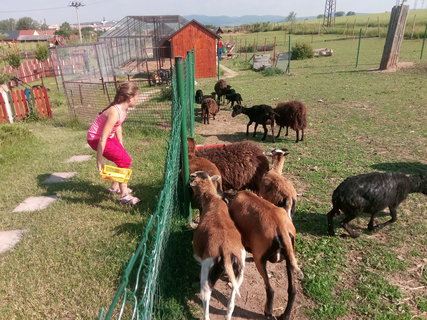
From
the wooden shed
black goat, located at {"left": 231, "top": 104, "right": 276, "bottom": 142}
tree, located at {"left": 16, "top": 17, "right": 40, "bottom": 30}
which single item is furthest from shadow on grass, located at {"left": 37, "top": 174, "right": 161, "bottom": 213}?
tree, located at {"left": 16, "top": 17, "right": 40, "bottom": 30}

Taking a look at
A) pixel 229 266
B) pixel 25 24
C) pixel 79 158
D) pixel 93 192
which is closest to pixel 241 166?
pixel 229 266

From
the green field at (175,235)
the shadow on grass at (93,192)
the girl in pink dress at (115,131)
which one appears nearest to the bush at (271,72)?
the green field at (175,235)

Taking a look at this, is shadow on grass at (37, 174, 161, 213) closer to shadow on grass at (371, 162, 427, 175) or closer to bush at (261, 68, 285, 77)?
shadow on grass at (371, 162, 427, 175)

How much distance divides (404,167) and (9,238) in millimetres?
7290

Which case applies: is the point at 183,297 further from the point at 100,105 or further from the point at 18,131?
the point at 100,105

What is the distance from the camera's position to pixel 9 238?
4414 mm

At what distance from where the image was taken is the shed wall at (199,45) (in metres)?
23.0

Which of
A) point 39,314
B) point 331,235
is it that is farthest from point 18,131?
point 331,235

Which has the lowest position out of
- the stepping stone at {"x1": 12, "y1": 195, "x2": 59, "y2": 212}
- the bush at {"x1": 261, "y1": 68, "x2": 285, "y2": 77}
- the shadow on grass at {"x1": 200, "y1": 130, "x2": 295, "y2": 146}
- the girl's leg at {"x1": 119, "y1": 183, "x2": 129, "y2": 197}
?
the shadow on grass at {"x1": 200, "y1": 130, "x2": 295, "y2": 146}

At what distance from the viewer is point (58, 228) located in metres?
4.60

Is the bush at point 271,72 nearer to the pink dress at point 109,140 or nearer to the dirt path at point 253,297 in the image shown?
the pink dress at point 109,140

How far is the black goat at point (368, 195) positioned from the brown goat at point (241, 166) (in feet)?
4.57

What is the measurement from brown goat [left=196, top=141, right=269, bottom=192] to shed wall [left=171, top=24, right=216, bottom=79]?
19.4m

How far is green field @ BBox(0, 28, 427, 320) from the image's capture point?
331 cm
